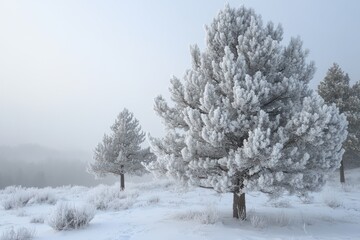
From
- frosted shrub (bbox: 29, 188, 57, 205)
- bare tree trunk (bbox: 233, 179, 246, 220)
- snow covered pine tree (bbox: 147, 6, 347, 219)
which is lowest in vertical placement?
frosted shrub (bbox: 29, 188, 57, 205)

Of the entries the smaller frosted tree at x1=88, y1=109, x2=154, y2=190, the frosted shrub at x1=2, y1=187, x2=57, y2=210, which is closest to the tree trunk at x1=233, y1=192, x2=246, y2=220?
the frosted shrub at x1=2, y1=187, x2=57, y2=210

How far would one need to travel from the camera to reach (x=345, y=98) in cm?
3006

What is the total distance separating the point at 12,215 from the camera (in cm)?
1340

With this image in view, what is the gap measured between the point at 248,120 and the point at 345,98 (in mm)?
24053

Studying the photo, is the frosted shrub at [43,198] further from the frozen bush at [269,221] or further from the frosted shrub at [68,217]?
the frozen bush at [269,221]

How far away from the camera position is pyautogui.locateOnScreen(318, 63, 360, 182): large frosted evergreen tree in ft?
94.1

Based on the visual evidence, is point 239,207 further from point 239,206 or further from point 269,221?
point 269,221

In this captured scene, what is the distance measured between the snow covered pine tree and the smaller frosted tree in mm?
18006

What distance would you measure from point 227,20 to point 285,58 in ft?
8.44

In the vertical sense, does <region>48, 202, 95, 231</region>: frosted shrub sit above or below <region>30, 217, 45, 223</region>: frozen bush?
above

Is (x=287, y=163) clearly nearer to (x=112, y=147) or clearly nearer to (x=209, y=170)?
(x=209, y=170)

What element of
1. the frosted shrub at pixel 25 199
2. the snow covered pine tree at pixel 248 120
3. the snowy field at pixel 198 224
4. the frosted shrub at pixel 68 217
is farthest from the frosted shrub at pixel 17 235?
the frosted shrub at pixel 25 199

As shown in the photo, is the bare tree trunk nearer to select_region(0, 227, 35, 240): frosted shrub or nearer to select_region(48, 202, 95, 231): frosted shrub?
select_region(48, 202, 95, 231): frosted shrub

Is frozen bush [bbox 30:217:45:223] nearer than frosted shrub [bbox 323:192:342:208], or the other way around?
frozen bush [bbox 30:217:45:223]
